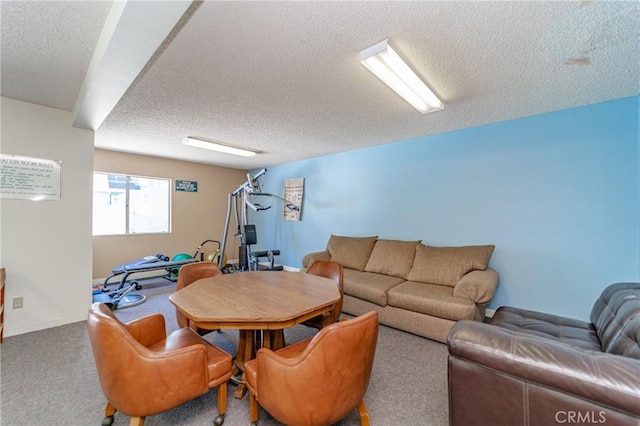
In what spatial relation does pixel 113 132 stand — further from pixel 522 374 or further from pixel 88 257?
pixel 522 374

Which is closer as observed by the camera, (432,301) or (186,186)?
(432,301)

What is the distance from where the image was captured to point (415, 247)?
3.51m

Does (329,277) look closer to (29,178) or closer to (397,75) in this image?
(397,75)

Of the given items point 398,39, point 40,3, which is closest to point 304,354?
point 398,39

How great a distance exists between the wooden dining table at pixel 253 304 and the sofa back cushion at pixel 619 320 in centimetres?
156

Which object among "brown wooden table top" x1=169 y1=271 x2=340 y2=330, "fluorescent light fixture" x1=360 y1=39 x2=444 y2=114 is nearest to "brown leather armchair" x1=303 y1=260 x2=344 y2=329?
"brown wooden table top" x1=169 y1=271 x2=340 y2=330

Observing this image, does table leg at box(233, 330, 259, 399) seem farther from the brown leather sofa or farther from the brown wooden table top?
the brown leather sofa

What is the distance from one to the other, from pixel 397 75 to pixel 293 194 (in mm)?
3814

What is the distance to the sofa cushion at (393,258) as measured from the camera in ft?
11.2

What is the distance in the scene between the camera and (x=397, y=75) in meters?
1.96

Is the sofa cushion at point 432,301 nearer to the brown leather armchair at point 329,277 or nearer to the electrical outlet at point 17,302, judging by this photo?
the brown leather armchair at point 329,277

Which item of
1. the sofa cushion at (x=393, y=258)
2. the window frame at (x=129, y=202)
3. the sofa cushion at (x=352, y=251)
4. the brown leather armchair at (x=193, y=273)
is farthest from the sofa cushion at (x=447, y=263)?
the window frame at (x=129, y=202)

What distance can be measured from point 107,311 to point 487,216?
374 cm

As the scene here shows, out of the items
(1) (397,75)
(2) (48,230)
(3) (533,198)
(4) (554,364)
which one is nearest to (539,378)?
(4) (554,364)
